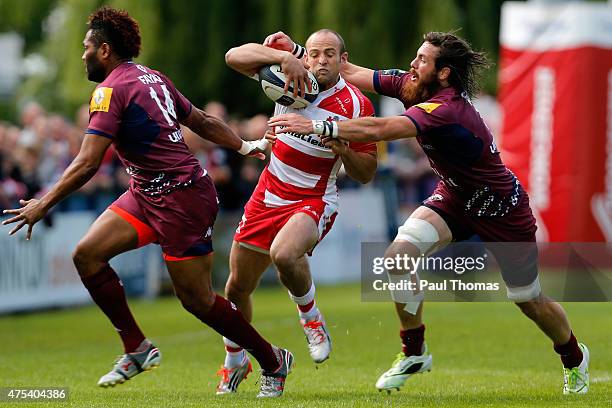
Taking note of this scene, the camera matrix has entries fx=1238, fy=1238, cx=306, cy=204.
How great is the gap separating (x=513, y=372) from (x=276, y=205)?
9.09 feet

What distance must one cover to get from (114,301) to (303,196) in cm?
164

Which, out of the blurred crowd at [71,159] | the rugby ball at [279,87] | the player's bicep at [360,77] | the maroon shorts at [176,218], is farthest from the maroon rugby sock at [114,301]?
the blurred crowd at [71,159]

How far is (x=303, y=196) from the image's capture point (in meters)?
9.23

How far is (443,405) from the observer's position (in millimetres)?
8227

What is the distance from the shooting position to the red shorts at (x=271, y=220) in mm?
9164

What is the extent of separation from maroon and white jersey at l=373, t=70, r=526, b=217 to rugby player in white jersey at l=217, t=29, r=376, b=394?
1.72ft

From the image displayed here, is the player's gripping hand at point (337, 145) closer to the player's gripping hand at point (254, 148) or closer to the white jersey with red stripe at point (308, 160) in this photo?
the white jersey with red stripe at point (308, 160)

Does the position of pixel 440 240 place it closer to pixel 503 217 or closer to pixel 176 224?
pixel 503 217

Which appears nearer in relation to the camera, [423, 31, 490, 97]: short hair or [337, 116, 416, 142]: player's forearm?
[337, 116, 416, 142]: player's forearm

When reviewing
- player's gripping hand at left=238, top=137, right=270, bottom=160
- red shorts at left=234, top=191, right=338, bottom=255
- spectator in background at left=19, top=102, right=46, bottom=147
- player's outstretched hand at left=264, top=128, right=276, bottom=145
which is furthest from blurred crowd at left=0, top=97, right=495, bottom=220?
player's outstretched hand at left=264, top=128, right=276, bottom=145

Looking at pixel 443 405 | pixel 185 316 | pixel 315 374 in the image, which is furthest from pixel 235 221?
pixel 443 405

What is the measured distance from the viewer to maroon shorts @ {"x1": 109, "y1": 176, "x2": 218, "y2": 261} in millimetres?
8359

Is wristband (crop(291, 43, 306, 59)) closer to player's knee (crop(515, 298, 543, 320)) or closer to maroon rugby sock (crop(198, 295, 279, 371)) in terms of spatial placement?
maroon rugby sock (crop(198, 295, 279, 371))

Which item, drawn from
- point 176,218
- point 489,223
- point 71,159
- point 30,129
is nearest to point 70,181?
A: point 176,218
